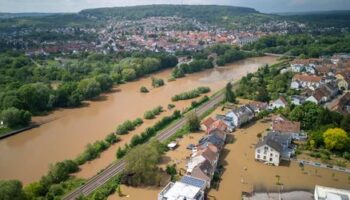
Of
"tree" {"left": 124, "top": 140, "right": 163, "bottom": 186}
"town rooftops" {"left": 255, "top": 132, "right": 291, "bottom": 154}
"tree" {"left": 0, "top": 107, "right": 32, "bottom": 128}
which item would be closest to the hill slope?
"tree" {"left": 0, "top": 107, "right": 32, "bottom": 128}

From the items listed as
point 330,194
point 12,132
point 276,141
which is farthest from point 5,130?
point 330,194

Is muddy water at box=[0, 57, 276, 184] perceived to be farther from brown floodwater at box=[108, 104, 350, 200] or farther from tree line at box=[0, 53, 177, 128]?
brown floodwater at box=[108, 104, 350, 200]

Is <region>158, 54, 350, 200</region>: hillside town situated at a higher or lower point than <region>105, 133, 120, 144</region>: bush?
higher

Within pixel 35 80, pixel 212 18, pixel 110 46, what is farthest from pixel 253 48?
pixel 212 18

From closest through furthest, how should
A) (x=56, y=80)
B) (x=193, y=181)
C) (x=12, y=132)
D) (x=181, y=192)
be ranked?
→ 1. (x=181, y=192)
2. (x=193, y=181)
3. (x=12, y=132)
4. (x=56, y=80)

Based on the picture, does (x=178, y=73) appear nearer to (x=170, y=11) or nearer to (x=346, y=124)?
(x=346, y=124)

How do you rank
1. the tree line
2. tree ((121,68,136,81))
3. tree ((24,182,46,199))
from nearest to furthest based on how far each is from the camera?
tree ((24,182,46,199)) < the tree line < tree ((121,68,136,81))
